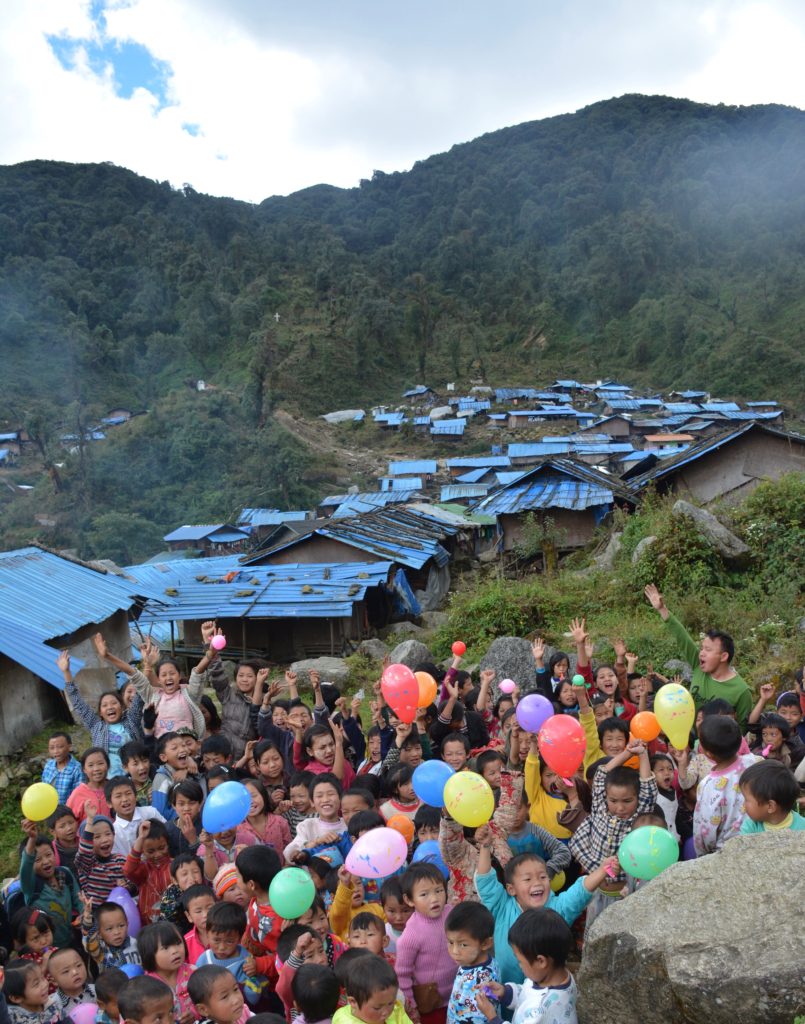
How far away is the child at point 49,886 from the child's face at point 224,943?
1.31 meters

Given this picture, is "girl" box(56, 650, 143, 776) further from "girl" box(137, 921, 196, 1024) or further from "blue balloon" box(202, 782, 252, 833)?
"girl" box(137, 921, 196, 1024)

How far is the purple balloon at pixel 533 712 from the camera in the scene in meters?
4.50

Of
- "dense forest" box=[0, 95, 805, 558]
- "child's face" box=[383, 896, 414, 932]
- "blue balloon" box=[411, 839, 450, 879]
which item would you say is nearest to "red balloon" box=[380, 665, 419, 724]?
"blue balloon" box=[411, 839, 450, 879]

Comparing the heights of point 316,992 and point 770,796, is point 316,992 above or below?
below

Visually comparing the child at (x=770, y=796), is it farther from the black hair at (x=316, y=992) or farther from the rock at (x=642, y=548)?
the rock at (x=642, y=548)

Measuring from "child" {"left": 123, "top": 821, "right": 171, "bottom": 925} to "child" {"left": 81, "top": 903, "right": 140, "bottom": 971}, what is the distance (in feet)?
0.99

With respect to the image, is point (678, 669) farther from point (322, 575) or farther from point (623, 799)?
point (322, 575)

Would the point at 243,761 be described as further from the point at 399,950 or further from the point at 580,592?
the point at 580,592

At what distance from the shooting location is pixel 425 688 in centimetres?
578

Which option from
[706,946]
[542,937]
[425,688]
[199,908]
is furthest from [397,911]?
[425,688]

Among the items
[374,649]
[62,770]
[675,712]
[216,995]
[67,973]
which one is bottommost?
[374,649]

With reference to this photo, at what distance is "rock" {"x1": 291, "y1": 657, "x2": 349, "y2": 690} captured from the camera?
13180 millimetres

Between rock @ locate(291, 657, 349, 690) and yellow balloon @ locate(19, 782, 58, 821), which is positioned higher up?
yellow balloon @ locate(19, 782, 58, 821)

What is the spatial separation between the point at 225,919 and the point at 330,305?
71.0 meters
